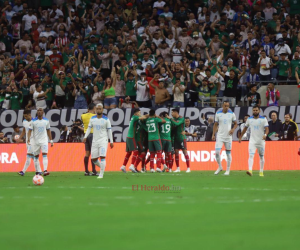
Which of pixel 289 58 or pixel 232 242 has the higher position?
pixel 289 58

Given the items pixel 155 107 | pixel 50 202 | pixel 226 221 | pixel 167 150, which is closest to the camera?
pixel 226 221

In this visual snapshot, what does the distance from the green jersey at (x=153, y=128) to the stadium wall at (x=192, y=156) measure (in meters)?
3.14

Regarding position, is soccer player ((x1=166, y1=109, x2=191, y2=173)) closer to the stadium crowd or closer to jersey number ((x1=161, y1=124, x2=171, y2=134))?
jersey number ((x1=161, y1=124, x2=171, y2=134))

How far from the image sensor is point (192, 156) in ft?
93.1

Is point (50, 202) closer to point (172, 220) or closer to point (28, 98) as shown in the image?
point (172, 220)

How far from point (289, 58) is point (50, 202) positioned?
67.9 ft

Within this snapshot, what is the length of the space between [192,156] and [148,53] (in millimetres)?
5649

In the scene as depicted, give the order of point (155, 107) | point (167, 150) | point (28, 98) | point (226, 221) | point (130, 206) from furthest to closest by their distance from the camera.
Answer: point (28, 98) → point (155, 107) → point (167, 150) → point (130, 206) → point (226, 221)

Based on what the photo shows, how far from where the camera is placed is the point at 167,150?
2595 centimetres

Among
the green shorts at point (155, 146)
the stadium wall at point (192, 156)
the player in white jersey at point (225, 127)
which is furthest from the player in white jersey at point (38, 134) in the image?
the stadium wall at point (192, 156)

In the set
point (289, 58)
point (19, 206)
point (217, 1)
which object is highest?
point (217, 1)

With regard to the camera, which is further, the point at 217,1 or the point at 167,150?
the point at 217,1

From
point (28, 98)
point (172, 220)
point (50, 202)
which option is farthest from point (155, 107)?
point (172, 220)

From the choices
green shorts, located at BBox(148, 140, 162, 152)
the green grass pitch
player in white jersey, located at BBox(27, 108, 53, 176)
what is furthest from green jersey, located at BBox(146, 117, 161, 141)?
the green grass pitch
